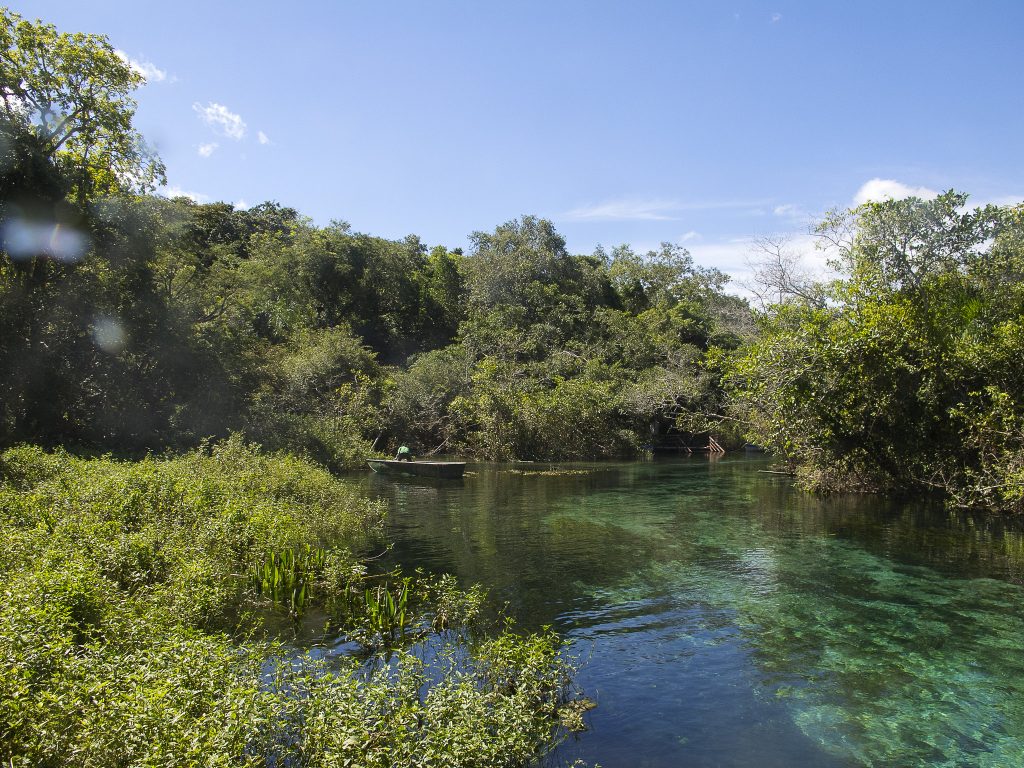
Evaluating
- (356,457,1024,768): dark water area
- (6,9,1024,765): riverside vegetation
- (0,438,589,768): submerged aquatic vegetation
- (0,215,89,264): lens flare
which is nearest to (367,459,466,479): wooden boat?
(6,9,1024,765): riverside vegetation

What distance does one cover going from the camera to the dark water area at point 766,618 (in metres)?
→ 6.56

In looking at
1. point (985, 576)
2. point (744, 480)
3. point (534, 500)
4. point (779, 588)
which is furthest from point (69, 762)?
point (744, 480)

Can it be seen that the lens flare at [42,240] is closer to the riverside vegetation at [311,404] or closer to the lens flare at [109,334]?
the riverside vegetation at [311,404]

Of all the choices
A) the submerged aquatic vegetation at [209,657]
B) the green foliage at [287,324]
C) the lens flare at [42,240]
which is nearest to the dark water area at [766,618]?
the submerged aquatic vegetation at [209,657]

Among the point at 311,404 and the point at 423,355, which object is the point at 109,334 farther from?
the point at 423,355

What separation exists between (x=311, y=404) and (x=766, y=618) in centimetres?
3053

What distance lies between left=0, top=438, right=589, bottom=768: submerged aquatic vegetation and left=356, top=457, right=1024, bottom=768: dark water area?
1196mm

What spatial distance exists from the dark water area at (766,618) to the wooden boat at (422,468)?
22.7ft

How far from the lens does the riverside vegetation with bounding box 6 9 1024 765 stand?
5.19 metres

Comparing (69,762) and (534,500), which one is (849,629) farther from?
(534,500)

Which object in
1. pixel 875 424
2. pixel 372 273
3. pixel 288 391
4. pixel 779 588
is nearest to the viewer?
pixel 779 588

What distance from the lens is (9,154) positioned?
20.8m

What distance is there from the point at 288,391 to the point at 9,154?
17659 mm

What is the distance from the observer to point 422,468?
28016mm
